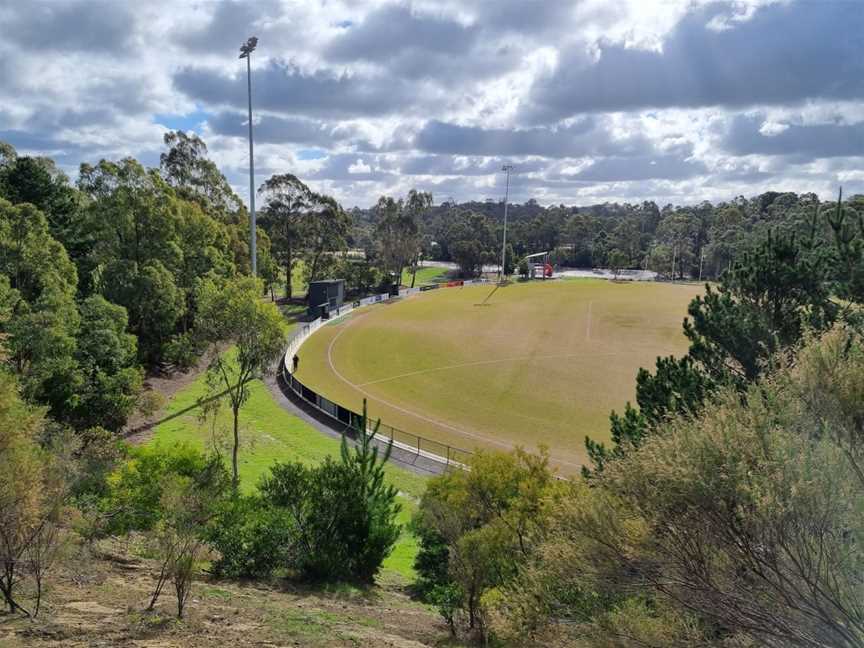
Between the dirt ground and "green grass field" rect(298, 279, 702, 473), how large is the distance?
530 inches

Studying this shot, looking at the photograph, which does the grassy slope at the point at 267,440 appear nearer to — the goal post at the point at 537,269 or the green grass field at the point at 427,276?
the green grass field at the point at 427,276

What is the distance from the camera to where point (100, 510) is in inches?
539

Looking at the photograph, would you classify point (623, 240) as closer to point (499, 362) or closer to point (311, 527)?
point (499, 362)

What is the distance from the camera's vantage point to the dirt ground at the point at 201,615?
8828mm

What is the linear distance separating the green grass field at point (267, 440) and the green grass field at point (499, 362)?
175 inches

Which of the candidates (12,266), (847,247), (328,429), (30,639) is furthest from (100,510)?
(847,247)

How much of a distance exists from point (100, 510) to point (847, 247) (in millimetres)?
19552

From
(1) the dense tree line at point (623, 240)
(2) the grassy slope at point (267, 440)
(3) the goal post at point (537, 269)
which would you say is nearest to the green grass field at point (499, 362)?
(2) the grassy slope at point (267, 440)

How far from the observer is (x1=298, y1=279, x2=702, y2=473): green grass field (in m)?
29.8

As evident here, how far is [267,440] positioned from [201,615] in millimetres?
15084

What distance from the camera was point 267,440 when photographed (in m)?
25.1

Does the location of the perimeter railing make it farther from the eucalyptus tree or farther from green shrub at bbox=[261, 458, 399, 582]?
the eucalyptus tree

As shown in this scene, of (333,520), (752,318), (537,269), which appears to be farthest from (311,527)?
(537,269)

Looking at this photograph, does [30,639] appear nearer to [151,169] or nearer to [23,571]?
[23,571]
